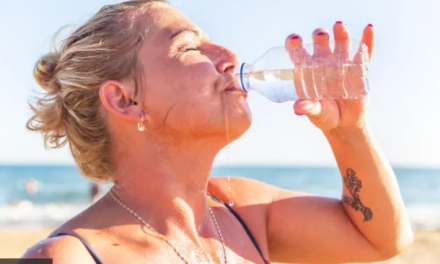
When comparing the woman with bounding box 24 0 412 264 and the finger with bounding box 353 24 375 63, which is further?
the finger with bounding box 353 24 375 63

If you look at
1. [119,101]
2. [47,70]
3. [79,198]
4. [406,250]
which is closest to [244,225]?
[119,101]

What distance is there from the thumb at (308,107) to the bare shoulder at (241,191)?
68cm

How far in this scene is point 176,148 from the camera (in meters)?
3.12

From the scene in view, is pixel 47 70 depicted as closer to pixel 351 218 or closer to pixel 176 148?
pixel 176 148

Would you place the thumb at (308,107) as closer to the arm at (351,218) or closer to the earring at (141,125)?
the arm at (351,218)

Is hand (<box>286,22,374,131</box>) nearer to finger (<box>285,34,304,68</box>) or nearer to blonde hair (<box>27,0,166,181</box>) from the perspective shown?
finger (<box>285,34,304,68</box>)

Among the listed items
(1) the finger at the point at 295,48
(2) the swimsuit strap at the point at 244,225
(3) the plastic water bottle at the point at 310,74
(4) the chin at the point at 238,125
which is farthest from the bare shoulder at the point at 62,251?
(1) the finger at the point at 295,48

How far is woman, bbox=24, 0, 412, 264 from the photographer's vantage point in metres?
3.03

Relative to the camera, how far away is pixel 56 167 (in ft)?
151

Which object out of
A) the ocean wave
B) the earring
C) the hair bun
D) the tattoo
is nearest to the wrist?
the tattoo

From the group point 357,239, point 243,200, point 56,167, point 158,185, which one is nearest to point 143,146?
point 158,185

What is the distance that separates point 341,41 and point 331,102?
1.23 feet

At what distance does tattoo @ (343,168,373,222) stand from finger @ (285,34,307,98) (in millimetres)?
624

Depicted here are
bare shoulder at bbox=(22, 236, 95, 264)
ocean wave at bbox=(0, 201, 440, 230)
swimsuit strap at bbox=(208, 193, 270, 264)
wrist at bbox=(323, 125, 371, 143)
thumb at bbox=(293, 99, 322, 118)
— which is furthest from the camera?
ocean wave at bbox=(0, 201, 440, 230)
